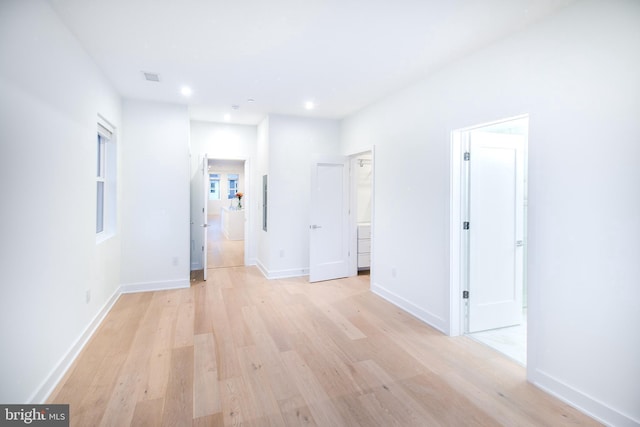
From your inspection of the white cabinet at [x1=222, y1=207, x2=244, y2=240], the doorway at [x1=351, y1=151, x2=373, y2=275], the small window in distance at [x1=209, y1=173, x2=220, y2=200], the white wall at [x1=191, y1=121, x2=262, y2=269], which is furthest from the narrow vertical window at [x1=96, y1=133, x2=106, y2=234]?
the small window in distance at [x1=209, y1=173, x2=220, y2=200]

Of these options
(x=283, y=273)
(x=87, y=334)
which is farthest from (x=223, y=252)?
(x=87, y=334)

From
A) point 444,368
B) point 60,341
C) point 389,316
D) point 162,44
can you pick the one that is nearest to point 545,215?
point 444,368

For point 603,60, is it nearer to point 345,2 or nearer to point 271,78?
point 345,2

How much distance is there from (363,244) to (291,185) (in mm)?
1667

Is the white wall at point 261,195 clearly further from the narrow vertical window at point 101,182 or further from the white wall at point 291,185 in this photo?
the narrow vertical window at point 101,182

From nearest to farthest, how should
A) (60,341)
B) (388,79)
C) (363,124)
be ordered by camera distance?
1. (60,341)
2. (388,79)
3. (363,124)

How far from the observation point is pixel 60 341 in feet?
8.00

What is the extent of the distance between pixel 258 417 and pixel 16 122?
229cm

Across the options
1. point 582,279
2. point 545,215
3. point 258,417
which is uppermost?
point 545,215

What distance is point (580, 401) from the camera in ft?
6.86

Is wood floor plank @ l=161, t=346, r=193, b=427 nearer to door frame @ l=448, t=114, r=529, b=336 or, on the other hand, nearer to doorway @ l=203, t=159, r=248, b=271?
door frame @ l=448, t=114, r=529, b=336

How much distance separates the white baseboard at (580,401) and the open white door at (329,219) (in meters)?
3.19

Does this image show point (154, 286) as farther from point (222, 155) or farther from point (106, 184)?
point (222, 155)

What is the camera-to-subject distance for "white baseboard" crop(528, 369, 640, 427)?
6.23 feet
